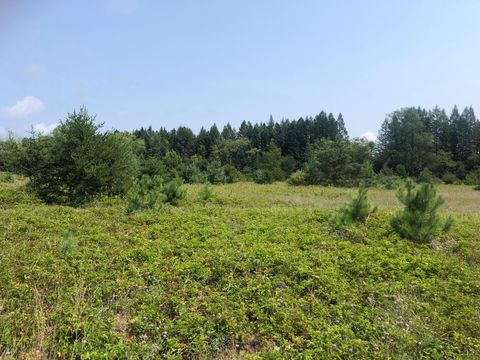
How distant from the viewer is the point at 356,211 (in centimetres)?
760

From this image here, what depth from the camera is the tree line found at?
39.2ft

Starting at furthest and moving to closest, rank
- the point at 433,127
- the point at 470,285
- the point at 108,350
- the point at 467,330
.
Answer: the point at 433,127 → the point at 470,285 → the point at 467,330 → the point at 108,350

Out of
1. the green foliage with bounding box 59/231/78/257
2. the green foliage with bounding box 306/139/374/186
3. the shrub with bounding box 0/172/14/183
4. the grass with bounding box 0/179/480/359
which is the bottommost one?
the grass with bounding box 0/179/480/359

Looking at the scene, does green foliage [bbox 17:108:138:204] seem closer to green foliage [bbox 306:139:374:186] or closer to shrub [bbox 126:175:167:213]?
shrub [bbox 126:175:167:213]

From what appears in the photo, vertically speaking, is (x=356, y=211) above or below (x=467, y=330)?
above

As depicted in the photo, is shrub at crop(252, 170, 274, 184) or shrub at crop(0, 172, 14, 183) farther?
shrub at crop(252, 170, 274, 184)

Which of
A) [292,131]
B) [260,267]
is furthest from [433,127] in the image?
Result: [260,267]

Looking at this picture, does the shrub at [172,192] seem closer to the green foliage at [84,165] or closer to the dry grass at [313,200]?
the dry grass at [313,200]

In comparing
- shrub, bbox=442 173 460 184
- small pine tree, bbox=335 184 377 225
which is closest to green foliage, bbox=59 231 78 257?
small pine tree, bbox=335 184 377 225

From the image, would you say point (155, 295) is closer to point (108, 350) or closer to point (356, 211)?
point (108, 350)

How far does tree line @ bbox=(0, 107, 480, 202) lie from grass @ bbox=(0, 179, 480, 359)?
19.0 ft

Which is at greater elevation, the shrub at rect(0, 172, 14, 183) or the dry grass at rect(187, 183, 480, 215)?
the shrub at rect(0, 172, 14, 183)

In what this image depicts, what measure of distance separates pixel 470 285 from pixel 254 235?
3.41 meters

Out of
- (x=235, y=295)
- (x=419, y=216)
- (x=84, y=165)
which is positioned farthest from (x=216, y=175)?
(x=235, y=295)
